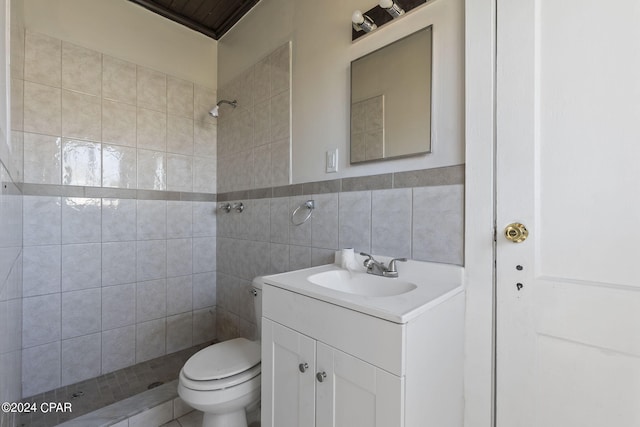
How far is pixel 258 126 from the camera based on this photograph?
2.06 m

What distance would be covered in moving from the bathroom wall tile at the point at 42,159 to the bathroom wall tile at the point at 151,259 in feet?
2.17

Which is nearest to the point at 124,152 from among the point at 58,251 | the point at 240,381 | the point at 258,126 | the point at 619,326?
the point at 58,251

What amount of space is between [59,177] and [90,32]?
3.30 feet

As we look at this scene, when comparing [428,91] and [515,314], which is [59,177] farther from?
[515,314]

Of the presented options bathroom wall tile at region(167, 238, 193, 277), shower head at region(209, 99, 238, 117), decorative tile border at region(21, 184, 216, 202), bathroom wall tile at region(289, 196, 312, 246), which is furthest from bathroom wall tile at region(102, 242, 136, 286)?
bathroom wall tile at region(289, 196, 312, 246)

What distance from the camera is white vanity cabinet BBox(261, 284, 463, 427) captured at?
758 mm

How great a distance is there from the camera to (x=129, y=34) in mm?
2082

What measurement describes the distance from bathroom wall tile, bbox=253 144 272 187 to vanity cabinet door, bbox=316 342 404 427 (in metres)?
1.30

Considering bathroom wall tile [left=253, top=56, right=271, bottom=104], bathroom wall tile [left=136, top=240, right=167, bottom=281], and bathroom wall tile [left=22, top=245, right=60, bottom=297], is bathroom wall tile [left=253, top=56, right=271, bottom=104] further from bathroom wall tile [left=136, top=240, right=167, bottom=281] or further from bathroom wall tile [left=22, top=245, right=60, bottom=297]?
bathroom wall tile [left=22, top=245, right=60, bottom=297]

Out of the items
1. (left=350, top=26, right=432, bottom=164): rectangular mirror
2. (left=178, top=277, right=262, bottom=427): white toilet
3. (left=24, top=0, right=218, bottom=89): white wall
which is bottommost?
(left=178, top=277, right=262, bottom=427): white toilet

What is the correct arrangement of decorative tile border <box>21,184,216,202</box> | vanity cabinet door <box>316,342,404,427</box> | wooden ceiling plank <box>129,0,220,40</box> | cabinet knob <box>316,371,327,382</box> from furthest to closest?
wooden ceiling plank <box>129,0,220,40</box>
decorative tile border <box>21,184,216,202</box>
cabinet knob <box>316,371,327,382</box>
vanity cabinet door <box>316,342,404,427</box>

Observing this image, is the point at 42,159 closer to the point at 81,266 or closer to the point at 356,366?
the point at 81,266

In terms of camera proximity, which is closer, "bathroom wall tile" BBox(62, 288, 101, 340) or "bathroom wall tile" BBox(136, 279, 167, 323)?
"bathroom wall tile" BBox(62, 288, 101, 340)

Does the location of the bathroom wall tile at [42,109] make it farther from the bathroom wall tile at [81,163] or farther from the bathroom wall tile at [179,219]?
the bathroom wall tile at [179,219]
